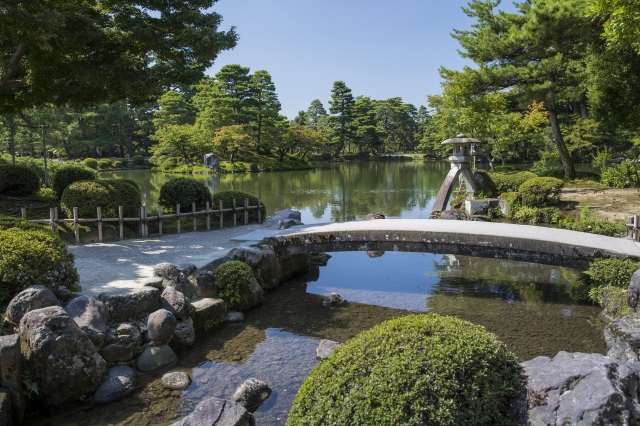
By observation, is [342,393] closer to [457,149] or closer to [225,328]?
[225,328]

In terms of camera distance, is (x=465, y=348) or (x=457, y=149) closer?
(x=465, y=348)

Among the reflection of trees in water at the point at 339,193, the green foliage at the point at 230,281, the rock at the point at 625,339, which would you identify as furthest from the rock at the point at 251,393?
the reflection of trees in water at the point at 339,193

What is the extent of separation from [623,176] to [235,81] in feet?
114

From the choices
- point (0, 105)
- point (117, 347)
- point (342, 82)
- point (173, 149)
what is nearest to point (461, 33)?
point (0, 105)

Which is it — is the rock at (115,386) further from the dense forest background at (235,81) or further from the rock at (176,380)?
the dense forest background at (235,81)

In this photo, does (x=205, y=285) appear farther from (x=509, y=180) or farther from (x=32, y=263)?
(x=509, y=180)

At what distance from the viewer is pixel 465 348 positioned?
369cm

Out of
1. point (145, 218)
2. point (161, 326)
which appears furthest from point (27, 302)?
point (145, 218)

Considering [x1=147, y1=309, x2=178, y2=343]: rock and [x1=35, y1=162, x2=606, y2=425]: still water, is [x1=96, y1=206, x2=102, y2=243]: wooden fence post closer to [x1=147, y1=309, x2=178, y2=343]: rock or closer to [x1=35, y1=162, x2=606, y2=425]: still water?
[x1=35, y1=162, x2=606, y2=425]: still water

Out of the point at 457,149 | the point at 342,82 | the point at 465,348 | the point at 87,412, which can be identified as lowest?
the point at 87,412

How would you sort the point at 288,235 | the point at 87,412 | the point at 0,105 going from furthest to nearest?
the point at 0,105
the point at 288,235
the point at 87,412

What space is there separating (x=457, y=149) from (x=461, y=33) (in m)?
10.8

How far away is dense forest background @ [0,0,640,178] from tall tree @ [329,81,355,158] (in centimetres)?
759

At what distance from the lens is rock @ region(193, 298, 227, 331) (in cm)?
761
